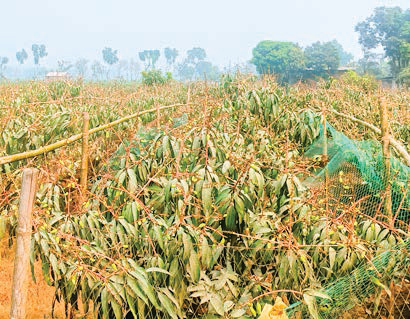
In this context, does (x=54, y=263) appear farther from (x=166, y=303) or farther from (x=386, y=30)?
(x=386, y=30)

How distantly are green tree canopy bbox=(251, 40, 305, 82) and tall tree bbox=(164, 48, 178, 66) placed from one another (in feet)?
257

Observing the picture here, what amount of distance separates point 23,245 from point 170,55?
488 feet

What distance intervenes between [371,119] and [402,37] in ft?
186

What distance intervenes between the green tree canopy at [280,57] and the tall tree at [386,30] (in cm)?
1119

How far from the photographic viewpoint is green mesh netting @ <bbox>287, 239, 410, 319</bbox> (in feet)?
7.36

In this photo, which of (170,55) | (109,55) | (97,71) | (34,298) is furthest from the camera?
A: (170,55)

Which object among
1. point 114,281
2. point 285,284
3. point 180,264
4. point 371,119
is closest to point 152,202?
point 180,264

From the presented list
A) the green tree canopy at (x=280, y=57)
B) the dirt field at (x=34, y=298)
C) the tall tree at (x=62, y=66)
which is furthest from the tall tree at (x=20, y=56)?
the dirt field at (x=34, y=298)

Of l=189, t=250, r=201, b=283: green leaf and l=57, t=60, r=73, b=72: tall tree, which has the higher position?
l=57, t=60, r=73, b=72: tall tree

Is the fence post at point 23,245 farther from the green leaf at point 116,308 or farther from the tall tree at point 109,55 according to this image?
the tall tree at point 109,55

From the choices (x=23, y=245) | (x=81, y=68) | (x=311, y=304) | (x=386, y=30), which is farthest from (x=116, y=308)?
(x=386, y=30)

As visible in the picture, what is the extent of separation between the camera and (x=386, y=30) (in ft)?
210

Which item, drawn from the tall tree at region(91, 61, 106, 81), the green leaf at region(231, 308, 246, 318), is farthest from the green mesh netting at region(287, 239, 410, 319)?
the tall tree at region(91, 61, 106, 81)

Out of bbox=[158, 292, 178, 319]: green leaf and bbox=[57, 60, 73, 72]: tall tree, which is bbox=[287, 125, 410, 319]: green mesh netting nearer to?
bbox=[158, 292, 178, 319]: green leaf
